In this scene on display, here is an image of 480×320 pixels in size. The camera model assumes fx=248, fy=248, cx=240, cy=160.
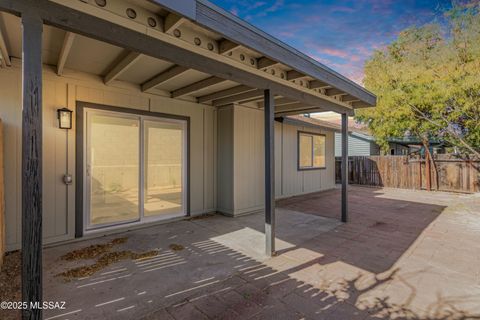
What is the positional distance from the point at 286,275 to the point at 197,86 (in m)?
3.29

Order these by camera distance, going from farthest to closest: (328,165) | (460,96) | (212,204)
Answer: (328,165)
(460,96)
(212,204)

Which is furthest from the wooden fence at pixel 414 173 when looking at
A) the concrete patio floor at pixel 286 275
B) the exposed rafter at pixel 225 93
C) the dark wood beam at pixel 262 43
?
the exposed rafter at pixel 225 93

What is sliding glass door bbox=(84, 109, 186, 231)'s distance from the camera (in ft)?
13.7

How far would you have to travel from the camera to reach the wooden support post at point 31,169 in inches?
62.3

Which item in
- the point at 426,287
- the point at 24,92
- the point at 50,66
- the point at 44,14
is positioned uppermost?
the point at 50,66

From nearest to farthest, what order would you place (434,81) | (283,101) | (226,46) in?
(226,46) → (283,101) → (434,81)

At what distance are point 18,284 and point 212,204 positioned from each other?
371cm

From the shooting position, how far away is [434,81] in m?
8.48

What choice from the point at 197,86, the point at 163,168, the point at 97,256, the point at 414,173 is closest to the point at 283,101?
the point at 197,86

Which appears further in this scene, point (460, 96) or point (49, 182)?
point (460, 96)

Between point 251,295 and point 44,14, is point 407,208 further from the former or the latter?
point 44,14

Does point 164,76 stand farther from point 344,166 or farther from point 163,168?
point 344,166

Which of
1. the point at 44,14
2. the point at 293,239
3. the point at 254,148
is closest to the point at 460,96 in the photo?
the point at 254,148

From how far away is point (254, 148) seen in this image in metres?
6.20
